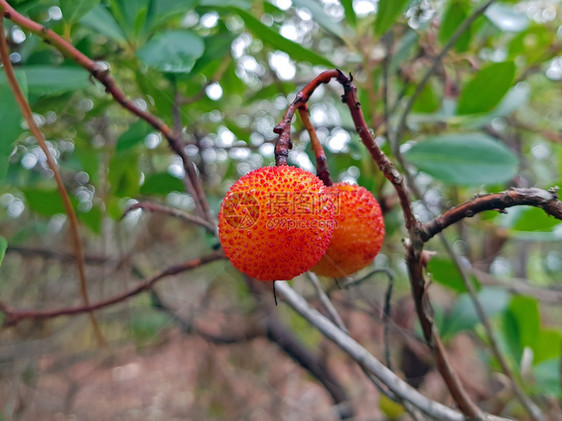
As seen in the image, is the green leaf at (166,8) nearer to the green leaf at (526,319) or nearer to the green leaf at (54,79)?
the green leaf at (54,79)

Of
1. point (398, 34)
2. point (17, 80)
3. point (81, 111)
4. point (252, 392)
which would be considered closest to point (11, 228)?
point (81, 111)

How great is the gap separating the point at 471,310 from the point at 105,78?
3.10ft

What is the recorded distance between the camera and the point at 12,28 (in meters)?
0.91

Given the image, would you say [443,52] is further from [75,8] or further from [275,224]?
[75,8]

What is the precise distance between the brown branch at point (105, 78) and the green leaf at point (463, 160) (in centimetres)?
45

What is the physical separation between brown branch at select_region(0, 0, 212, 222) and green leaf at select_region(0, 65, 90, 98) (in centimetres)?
5

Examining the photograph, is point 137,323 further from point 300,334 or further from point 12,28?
point 12,28

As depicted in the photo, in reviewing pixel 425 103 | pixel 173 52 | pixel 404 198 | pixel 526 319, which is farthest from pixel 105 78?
pixel 526 319

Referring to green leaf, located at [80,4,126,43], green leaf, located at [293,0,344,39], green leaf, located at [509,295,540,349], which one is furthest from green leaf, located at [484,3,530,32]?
green leaf, located at [80,4,126,43]

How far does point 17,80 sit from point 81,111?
700mm

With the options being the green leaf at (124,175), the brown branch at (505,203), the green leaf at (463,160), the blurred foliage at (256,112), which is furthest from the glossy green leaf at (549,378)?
the green leaf at (124,175)

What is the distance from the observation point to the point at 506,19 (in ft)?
3.30

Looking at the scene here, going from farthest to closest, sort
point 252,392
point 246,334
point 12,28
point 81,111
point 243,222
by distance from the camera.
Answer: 1. point 252,392
2. point 246,334
3. point 81,111
4. point 12,28
5. point 243,222

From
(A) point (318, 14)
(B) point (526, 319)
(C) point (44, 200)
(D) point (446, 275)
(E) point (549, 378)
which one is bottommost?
(E) point (549, 378)
